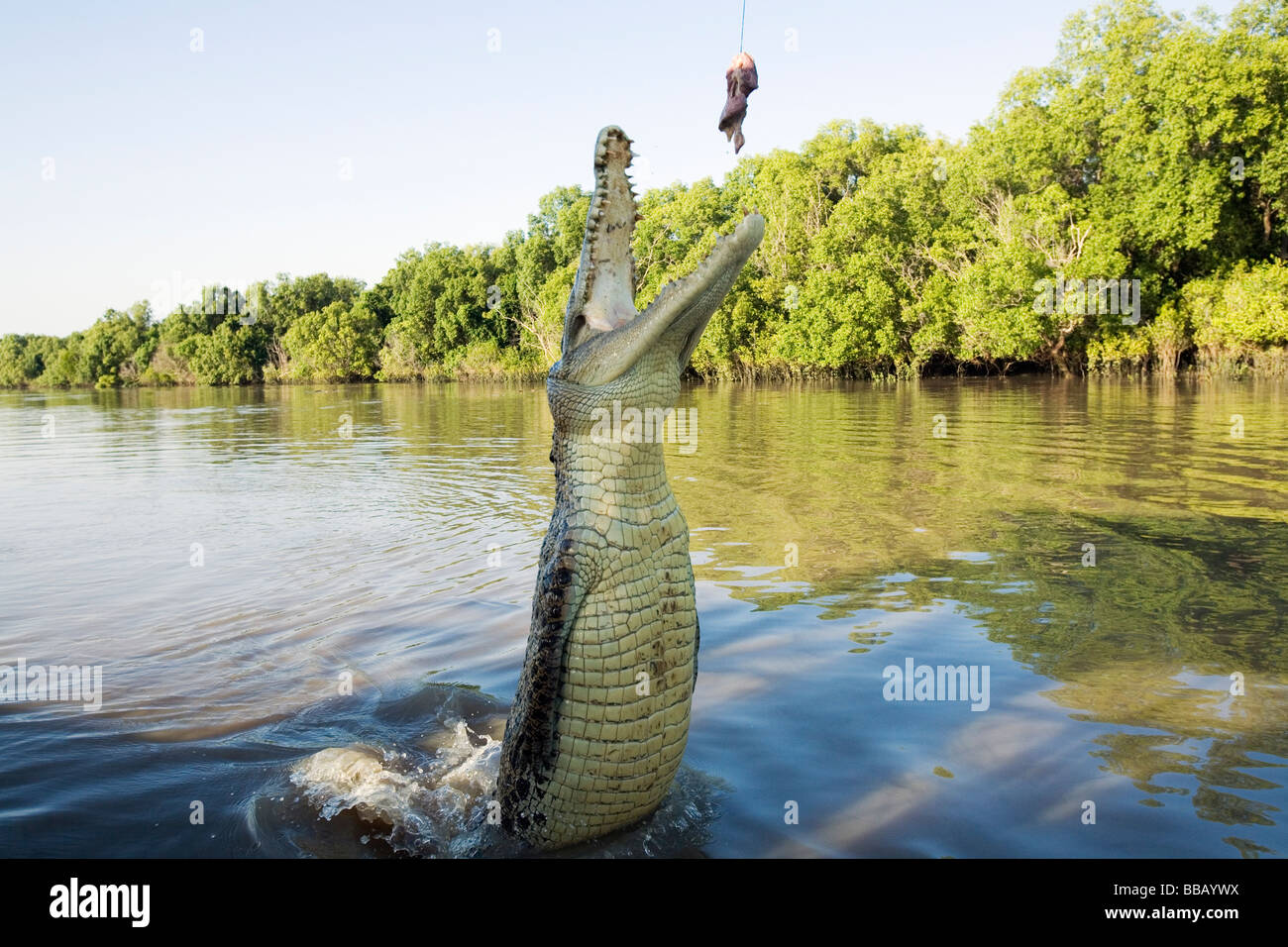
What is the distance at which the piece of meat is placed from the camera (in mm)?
3215

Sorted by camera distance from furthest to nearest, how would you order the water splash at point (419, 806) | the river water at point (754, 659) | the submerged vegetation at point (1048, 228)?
1. the submerged vegetation at point (1048, 228)
2. the river water at point (754, 659)
3. the water splash at point (419, 806)

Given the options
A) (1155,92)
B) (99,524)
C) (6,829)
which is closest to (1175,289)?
(1155,92)

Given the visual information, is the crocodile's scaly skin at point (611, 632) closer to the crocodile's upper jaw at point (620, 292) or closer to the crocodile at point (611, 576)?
the crocodile at point (611, 576)

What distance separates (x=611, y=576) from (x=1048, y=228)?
36495mm

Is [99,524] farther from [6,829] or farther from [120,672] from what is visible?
[6,829]

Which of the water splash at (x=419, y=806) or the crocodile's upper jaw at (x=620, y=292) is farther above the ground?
the crocodile's upper jaw at (x=620, y=292)

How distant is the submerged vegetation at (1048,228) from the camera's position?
31.3 meters

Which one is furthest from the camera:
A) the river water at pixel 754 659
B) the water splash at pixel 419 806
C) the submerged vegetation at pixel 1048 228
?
the submerged vegetation at pixel 1048 228

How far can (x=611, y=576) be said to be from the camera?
326 centimetres

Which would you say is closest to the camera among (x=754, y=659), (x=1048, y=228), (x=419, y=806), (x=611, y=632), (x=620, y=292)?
(x=611, y=632)

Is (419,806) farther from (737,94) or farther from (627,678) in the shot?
(737,94)

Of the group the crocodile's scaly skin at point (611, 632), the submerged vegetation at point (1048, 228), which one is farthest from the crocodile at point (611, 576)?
the submerged vegetation at point (1048, 228)

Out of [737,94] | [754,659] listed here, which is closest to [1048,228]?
[754,659]

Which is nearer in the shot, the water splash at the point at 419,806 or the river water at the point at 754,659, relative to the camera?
the water splash at the point at 419,806
